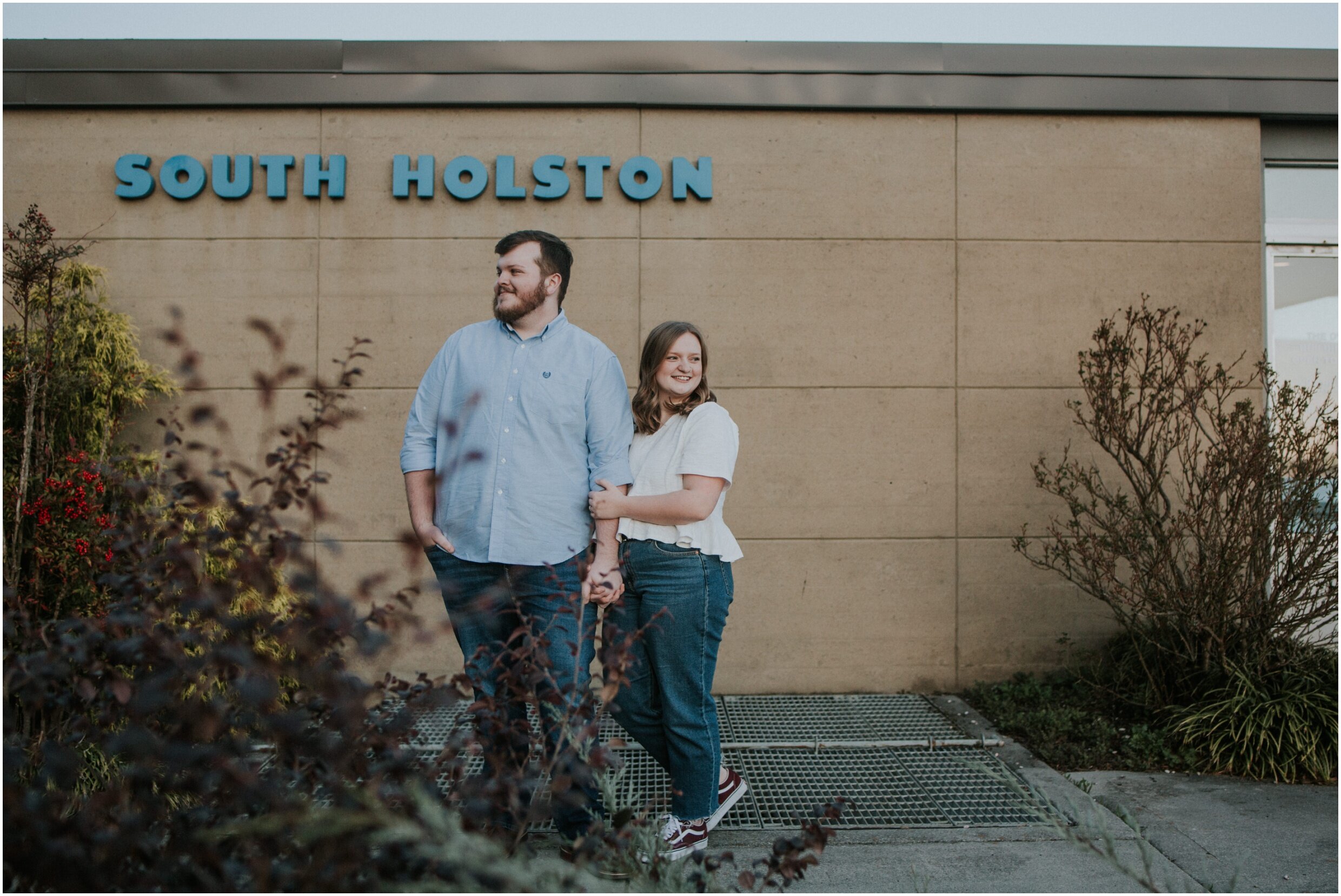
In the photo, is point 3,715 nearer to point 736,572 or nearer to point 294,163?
point 736,572

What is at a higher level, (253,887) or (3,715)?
(3,715)

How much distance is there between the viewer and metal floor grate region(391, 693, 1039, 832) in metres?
3.13

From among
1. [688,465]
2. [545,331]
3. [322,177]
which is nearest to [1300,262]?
[688,465]

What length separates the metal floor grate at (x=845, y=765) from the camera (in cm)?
313

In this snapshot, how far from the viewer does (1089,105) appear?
15.6 feet

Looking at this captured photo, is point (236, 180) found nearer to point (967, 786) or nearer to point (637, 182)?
point (637, 182)

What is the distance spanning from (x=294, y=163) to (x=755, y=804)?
408 cm

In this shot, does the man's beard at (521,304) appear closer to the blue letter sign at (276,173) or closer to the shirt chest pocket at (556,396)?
the shirt chest pocket at (556,396)

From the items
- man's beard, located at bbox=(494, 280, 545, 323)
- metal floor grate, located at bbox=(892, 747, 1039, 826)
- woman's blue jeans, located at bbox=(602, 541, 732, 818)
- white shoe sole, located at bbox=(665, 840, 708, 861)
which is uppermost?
man's beard, located at bbox=(494, 280, 545, 323)

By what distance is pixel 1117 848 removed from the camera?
9.11 ft

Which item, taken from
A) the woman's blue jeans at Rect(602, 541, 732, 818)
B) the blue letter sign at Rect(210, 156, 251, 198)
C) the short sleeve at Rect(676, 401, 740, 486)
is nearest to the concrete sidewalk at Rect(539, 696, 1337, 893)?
the woman's blue jeans at Rect(602, 541, 732, 818)

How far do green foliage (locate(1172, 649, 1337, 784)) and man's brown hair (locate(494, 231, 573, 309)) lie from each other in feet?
10.9

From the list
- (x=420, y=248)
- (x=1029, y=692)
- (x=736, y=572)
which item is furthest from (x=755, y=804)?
(x=420, y=248)

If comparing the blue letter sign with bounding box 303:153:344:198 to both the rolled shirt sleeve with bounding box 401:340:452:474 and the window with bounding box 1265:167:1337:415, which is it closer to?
the rolled shirt sleeve with bounding box 401:340:452:474
